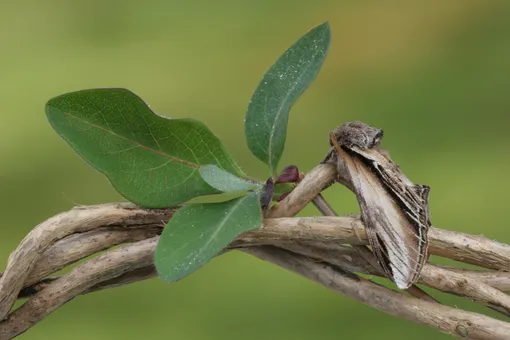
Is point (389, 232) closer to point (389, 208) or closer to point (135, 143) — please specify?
point (389, 208)

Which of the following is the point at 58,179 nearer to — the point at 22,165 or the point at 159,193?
the point at 22,165

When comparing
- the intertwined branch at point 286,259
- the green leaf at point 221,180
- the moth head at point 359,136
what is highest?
the moth head at point 359,136

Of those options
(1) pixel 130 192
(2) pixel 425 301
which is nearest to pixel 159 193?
(1) pixel 130 192

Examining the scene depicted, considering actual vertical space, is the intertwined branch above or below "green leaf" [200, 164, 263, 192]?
below

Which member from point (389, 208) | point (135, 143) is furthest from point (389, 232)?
point (135, 143)
